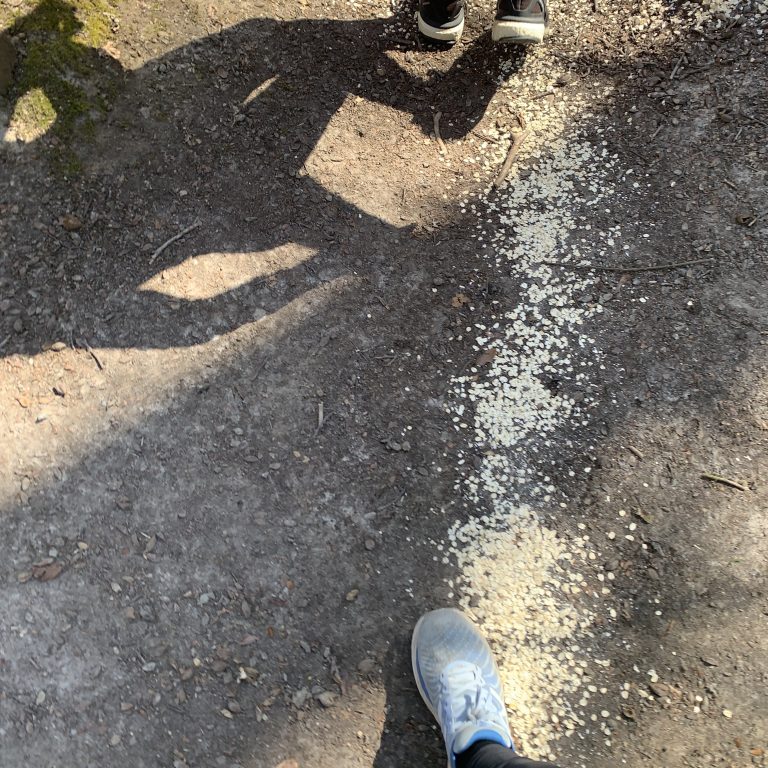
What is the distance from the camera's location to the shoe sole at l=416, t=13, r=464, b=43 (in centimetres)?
243

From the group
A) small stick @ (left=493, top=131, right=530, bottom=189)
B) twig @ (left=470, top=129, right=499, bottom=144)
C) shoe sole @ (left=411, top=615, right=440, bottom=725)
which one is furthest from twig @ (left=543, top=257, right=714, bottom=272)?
shoe sole @ (left=411, top=615, right=440, bottom=725)

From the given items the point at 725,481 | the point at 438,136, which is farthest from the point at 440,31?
the point at 725,481

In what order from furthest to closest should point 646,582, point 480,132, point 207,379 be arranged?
1. point 480,132
2. point 207,379
3. point 646,582

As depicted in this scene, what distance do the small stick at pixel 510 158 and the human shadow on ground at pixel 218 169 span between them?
22 cm

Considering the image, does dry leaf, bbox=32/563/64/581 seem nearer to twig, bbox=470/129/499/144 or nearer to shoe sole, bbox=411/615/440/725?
shoe sole, bbox=411/615/440/725

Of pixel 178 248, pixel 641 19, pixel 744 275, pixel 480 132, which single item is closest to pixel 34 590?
pixel 178 248

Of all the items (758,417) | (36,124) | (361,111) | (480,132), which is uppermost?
(36,124)

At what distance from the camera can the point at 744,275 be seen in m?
2.26

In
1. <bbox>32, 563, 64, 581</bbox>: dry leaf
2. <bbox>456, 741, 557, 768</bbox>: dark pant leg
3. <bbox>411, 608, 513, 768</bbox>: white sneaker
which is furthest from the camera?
<bbox>32, 563, 64, 581</bbox>: dry leaf

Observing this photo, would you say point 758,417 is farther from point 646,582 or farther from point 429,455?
point 429,455

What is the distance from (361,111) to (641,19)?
1313mm

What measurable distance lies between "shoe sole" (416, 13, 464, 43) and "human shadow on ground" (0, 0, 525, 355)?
0.36ft

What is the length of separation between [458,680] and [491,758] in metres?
0.24

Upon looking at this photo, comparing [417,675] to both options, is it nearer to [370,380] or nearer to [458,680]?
[458,680]
